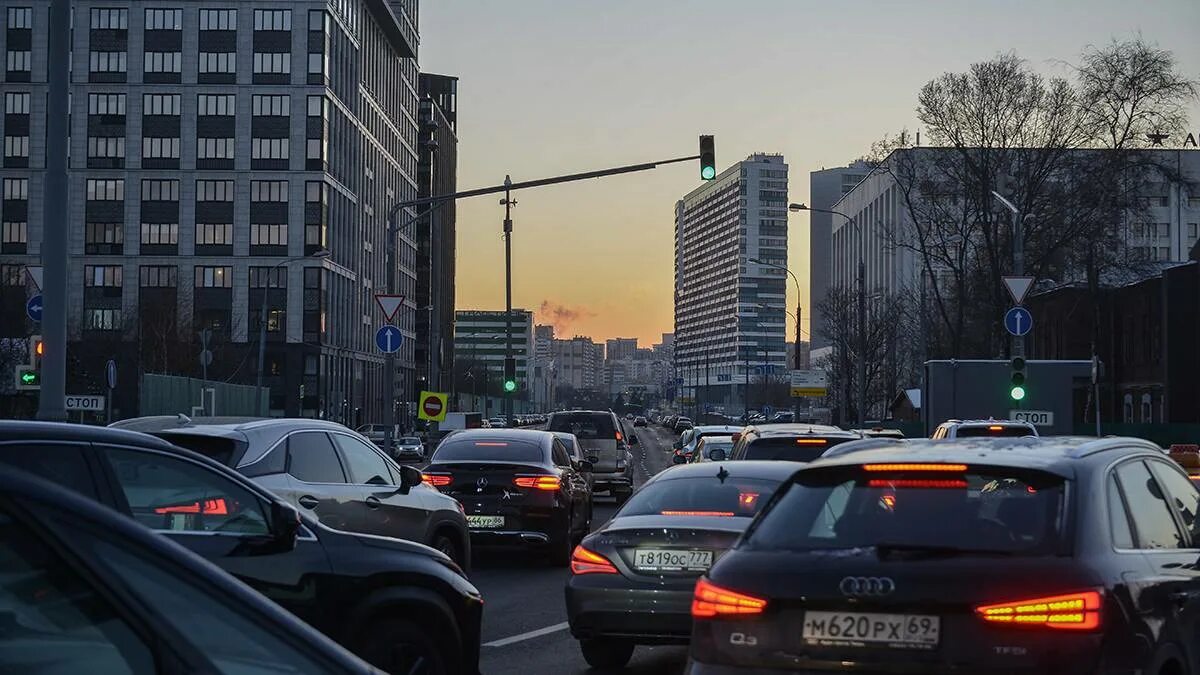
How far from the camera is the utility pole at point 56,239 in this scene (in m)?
14.3

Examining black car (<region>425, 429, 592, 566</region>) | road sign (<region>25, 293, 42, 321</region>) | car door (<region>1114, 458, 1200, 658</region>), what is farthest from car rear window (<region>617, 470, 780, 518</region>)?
road sign (<region>25, 293, 42, 321</region>)

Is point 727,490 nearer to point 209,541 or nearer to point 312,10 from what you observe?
point 209,541

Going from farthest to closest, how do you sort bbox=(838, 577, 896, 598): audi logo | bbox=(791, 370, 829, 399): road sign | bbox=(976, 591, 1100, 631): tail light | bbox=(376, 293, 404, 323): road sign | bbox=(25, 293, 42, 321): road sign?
1. bbox=(791, 370, 829, 399): road sign
2. bbox=(376, 293, 404, 323): road sign
3. bbox=(25, 293, 42, 321): road sign
4. bbox=(838, 577, 896, 598): audi logo
5. bbox=(976, 591, 1100, 631): tail light

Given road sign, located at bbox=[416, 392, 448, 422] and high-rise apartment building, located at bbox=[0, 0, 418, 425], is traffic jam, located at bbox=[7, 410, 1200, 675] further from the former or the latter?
high-rise apartment building, located at bbox=[0, 0, 418, 425]

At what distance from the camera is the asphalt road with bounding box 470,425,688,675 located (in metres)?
10.7

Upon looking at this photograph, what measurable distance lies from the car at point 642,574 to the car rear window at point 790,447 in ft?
20.8

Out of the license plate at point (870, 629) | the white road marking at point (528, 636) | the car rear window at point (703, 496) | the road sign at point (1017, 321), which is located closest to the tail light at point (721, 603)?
the license plate at point (870, 629)

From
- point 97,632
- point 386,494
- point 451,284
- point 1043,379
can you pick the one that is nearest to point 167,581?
point 97,632

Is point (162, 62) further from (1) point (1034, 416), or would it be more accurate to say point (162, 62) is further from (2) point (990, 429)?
(2) point (990, 429)

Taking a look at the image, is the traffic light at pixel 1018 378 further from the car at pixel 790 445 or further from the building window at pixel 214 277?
the building window at pixel 214 277

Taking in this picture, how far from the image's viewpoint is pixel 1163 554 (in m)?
6.21

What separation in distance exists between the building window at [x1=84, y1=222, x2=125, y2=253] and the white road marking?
87.8m

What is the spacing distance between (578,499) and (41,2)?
85.2 m

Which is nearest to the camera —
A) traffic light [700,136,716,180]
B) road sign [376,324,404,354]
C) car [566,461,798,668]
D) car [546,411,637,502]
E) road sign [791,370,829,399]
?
car [566,461,798,668]
